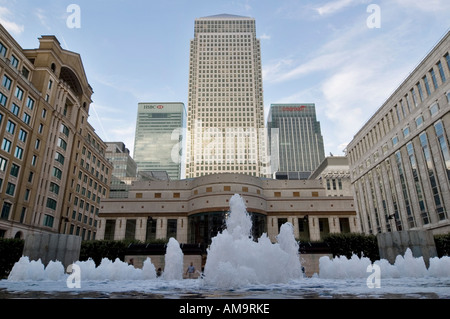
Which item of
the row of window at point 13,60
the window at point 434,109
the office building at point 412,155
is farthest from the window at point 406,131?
the row of window at point 13,60

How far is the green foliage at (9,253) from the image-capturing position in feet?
71.8

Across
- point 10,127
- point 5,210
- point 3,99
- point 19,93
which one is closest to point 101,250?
point 5,210

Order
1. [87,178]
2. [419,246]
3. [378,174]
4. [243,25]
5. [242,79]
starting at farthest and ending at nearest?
1. [243,25]
2. [242,79]
3. [87,178]
4. [378,174]
5. [419,246]

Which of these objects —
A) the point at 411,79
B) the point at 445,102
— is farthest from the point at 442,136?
the point at 411,79

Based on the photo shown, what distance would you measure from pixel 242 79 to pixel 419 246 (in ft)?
443

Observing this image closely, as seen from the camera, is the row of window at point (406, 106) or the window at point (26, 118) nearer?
the row of window at point (406, 106)

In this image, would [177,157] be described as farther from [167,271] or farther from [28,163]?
[167,271]

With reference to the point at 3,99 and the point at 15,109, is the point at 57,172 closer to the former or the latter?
the point at 15,109

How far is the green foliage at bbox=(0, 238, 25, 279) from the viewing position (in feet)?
71.8

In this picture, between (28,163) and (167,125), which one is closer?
(28,163)

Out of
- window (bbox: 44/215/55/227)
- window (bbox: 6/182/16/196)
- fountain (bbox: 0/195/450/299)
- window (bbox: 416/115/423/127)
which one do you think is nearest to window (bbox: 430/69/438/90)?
window (bbox: 416/115/423/127)

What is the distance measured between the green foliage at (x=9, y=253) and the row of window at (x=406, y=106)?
52611mm

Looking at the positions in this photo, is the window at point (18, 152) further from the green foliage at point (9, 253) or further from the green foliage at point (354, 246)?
the green foliage at point (354, 246)

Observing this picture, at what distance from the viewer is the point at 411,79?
156 feet
